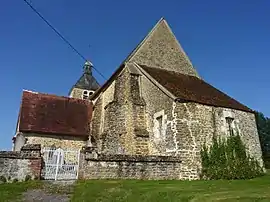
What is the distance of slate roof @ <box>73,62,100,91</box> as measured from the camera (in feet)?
123

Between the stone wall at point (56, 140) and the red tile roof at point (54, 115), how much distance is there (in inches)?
12.3

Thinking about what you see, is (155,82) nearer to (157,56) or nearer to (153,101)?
(153,101)

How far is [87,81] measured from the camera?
38.8 metres

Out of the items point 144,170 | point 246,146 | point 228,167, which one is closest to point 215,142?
point 228,167

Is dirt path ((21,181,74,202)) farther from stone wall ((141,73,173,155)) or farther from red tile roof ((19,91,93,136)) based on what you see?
red tile roof ((19,91,93,136))

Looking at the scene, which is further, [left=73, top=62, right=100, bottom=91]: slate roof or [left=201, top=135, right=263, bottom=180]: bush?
[left=73, top=62, right=100, bottom=91]: slate roof

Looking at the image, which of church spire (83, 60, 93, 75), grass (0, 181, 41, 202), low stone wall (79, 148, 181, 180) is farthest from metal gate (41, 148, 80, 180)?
church spire (83, 60, 93, 75)

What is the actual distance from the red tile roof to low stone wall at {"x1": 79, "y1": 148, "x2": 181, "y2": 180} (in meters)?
7.60

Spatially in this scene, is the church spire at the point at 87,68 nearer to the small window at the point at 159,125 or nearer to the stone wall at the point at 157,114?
the stone wall at the point at 157,114

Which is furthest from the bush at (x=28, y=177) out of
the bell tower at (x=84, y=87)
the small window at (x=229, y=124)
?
the bell tower at (x=84, y=87)

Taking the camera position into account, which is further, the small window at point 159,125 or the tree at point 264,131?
the tree at point 264,131

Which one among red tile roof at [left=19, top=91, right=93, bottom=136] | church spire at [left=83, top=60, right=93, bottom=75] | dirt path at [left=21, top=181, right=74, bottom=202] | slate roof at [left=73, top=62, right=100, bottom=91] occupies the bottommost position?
dirt path at [left=21, top=181, right=74, bottom=202]

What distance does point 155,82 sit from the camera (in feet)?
55.2

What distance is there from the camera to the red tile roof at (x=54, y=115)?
19.1 metres
